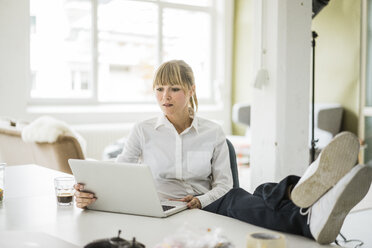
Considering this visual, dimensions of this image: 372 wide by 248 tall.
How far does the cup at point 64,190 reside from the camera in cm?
153

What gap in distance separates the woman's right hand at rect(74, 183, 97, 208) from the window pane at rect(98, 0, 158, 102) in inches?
Answer: 189

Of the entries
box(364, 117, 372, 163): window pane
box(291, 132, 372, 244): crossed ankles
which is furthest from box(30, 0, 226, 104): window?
box(291, 132, 372, 244): crossed ankles

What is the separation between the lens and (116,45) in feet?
20.4

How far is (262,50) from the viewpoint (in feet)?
9.27

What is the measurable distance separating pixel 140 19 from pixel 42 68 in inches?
61.4

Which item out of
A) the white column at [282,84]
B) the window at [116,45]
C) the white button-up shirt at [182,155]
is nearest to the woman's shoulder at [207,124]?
the white button-up shirt at [182,155]

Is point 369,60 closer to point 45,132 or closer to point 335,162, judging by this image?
point 45,132

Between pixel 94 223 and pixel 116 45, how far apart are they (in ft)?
16.8

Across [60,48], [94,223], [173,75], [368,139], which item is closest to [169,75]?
[173,75]

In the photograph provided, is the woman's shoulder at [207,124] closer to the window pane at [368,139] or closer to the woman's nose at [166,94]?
the woman's nose at [166,94]

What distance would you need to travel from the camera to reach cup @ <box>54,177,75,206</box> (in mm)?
1534

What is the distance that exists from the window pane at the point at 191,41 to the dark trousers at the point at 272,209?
5355 mm

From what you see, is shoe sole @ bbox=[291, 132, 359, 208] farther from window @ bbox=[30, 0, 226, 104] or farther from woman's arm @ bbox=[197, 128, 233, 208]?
window @ bbox=[30, 0, 226, 104]

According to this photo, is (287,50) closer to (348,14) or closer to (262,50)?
(262,50)
